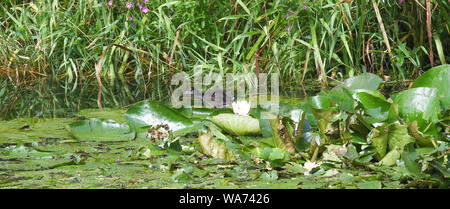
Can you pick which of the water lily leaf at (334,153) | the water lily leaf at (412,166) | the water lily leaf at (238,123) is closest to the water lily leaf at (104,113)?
the water lily leaf at (238,123)

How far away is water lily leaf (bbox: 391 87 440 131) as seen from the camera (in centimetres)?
153

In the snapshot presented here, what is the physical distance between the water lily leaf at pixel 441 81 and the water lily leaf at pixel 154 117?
0.76 meters

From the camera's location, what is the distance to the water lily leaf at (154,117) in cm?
188

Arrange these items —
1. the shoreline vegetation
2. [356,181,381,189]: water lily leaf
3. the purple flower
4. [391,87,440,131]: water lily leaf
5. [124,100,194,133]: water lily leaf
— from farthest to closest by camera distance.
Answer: the purple flower < [124,100,194,133]: water lily leaf < [391,87,440,131]: water lily leaf < the shoreline vegetation < [356,181,381,189]: water lily leaf

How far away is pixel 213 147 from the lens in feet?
5.20

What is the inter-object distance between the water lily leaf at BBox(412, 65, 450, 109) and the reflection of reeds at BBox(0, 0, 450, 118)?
106 centimetres

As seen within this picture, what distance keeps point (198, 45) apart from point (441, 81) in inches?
79.1

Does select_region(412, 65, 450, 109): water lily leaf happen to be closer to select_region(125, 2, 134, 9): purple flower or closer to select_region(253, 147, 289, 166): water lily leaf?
select_region(253, 147, 289, 166): water lily leaf

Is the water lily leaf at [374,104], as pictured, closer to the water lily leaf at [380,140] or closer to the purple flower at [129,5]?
the water lily leaf at [380,140]

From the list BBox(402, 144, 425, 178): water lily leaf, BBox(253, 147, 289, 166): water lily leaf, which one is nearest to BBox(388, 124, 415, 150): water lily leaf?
BBox(402, 144, 425, 178): water lily leaf

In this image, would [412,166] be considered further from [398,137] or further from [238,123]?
[238,123]

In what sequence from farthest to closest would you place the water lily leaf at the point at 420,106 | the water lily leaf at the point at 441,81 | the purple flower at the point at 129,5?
the purple flower at the point at 129,5, the water lily leaf at the point at 441,81, the water lily leaf at the point at 420,106

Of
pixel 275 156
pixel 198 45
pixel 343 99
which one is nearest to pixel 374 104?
pixel 343 99
